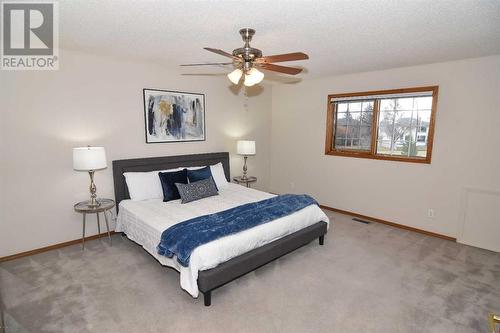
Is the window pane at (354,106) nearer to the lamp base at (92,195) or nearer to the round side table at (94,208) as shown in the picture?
the round side table at (94,208)

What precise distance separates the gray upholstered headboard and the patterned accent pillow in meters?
0.72

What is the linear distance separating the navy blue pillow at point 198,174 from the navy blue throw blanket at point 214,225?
104 cm

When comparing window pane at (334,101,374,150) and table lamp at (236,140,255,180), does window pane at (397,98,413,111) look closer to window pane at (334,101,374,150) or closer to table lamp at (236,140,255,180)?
window pane at (334,101,374,150)

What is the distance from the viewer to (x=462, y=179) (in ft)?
12.5

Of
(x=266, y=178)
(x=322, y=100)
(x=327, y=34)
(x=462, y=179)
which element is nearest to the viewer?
(x=327, y=34)

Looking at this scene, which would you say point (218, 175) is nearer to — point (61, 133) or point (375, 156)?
point (61, 133)

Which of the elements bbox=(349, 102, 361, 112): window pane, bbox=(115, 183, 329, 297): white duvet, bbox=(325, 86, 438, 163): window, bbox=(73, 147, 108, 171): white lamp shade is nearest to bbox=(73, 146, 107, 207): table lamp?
bbox=(73, 147, 108, 171): white lamp shade

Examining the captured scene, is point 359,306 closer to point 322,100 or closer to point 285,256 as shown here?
point 285,256

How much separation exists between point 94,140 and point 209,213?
6.34ft

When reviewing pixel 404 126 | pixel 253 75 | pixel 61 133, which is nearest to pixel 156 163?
pixel 61 133

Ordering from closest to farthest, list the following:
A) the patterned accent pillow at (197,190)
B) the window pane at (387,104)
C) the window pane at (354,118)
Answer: the patterned accent pillow at (197,190) < the window pane at (387,104) < the window pane at (354,118)

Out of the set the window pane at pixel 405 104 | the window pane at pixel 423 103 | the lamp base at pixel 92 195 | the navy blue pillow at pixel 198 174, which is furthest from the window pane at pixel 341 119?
the lamp base at pixel 92 195

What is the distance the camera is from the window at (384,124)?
414 cm

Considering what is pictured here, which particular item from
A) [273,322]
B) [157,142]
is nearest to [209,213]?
[273,322]
